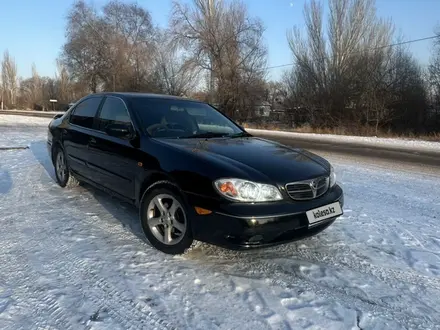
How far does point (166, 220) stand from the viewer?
337 centimetres

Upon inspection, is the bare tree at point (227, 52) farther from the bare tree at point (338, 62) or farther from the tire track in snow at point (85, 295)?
the tire track in snow at point (85, 295)

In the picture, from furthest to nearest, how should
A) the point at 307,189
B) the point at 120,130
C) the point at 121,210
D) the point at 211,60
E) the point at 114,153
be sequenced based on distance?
the point at 211,60
the point at 121,210
the point at 114,153
the point at 120,130
the point at 307,189

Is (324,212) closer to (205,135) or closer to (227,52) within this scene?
(205,135)

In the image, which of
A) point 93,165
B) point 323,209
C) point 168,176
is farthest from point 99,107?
point 323,209

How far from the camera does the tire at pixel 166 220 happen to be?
10.5 ft

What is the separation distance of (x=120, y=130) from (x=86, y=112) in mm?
1419

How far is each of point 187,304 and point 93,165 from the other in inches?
103

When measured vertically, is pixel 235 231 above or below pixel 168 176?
below

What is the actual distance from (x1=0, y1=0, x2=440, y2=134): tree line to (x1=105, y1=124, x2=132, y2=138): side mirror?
19.8 m

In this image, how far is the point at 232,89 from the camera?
2881 cm

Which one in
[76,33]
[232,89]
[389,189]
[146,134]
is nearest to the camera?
[146,134]

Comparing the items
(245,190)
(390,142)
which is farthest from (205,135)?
(390,142)

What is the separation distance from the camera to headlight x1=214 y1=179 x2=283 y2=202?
291 cm

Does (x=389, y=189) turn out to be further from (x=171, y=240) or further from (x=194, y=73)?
(x=194, y=73)
